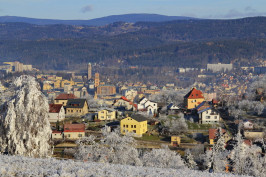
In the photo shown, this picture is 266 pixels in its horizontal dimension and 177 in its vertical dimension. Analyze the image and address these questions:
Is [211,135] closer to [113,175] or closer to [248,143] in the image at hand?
[248,143]

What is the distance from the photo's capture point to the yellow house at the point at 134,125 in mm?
42000

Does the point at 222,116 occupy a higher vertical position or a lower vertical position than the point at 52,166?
lower

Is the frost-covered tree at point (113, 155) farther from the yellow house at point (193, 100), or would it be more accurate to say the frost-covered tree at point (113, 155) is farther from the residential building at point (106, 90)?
the residential building at point (106, 90)

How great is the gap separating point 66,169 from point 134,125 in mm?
27386

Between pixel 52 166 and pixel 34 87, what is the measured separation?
503 cm

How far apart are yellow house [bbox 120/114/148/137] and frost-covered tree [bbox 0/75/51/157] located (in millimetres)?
22712

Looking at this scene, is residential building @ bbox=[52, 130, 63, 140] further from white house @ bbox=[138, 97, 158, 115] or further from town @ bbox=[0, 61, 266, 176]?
white house @ bbox=[138, 97, 158, 115]

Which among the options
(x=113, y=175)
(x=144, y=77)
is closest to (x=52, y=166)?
(x=113, y=175)

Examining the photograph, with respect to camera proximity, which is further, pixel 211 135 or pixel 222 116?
pixel 222 116

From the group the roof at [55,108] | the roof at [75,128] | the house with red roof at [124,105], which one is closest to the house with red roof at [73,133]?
the roof at [75,128]

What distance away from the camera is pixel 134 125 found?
4212 centimetres

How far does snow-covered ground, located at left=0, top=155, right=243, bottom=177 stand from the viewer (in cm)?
1426

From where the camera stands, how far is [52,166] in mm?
15086

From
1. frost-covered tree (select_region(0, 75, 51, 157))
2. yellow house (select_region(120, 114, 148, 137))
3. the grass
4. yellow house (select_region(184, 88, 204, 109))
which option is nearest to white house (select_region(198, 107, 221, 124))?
the grass
